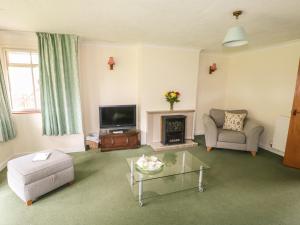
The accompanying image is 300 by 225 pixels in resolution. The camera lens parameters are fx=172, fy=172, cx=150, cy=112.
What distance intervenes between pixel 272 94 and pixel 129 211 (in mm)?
3802

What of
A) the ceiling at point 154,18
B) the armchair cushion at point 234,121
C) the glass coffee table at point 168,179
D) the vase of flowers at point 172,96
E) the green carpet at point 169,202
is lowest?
the green carpet at point 169,202

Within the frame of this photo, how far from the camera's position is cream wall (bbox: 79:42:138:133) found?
12.5ft

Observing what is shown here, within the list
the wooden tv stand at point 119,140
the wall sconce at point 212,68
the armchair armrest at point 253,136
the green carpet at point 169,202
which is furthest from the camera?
the wall sconce at point 212,68

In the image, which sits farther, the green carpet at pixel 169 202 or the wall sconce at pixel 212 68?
the wall sconce at pixel 212 68

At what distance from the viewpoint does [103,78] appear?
3.97 meters

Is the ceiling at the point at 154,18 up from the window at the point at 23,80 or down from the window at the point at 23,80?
up

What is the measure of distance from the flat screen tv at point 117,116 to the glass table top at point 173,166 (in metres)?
1.42

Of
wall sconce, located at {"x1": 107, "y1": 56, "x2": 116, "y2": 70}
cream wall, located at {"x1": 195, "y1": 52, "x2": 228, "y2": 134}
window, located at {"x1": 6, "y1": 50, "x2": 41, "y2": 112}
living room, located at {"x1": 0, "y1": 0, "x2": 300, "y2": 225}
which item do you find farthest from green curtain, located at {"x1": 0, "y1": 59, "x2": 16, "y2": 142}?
cream wall, located at {"x1": 195, "y1": 52, "x2": 228, "y2": 134}

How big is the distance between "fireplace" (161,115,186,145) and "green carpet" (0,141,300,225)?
4.14 ft

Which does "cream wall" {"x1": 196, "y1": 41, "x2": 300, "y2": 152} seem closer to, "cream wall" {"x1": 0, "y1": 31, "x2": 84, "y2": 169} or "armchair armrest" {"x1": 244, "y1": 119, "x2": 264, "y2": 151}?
"armchair armrest" {"x1": 244, "y1": 119, "x2": 264, "y2": 151}

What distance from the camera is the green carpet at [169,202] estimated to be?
1.91m

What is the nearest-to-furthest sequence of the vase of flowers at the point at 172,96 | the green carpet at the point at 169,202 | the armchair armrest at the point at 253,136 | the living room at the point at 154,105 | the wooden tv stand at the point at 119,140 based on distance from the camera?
the green carpet at the point at 169,202, the living room at the point at 154,105, the armchair armrest at the point at 253,136, the wooden tv stand at the point at 119,140, the vase of flowers at the point at 172,96

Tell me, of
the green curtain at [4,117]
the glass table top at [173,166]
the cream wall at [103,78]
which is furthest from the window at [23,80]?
the glass table top at [173,166]

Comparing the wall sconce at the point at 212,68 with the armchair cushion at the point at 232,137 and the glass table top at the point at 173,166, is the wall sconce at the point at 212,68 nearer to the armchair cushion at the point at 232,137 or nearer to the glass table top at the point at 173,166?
the armchair cushion at the point at 232,137
